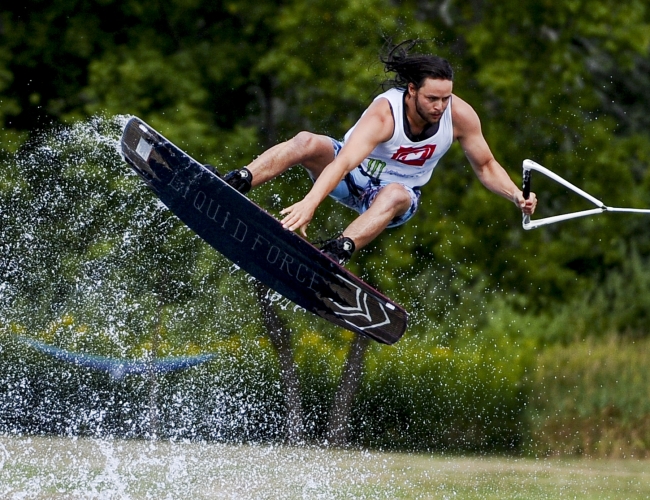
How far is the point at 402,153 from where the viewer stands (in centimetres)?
593

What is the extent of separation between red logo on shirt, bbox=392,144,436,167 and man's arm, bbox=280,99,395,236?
19 centimetres

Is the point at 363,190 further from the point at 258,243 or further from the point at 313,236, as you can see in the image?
the point at 313,236

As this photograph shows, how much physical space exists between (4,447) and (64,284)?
1.84m

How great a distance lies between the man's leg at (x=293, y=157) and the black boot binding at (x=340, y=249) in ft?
1.55

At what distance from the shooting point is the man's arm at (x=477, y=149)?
19.7 ft

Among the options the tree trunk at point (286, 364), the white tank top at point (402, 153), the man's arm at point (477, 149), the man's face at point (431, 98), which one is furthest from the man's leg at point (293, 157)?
the tree trunk at point (286, 364)

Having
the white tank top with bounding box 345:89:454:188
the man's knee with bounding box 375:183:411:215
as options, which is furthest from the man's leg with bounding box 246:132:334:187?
the man's knee with bounding box 375:183:411:215

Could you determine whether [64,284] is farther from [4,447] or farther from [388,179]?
[388,179]

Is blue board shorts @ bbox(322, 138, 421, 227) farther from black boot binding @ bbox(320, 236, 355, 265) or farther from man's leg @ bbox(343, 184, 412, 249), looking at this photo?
black boot binding @ bbox(320, 236, 355, 265)

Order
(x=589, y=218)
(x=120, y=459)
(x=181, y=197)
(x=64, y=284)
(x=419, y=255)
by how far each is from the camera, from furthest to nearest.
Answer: (x=589, y=218), (x=419, y=255), (x=64, y=284), (x=120, y=459), (x=181, y=197)

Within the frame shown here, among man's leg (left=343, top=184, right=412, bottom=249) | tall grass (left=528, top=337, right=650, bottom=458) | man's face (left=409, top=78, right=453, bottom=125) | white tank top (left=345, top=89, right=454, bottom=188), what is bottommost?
tall grass (left=528, top=337, right=650, bottom=458)

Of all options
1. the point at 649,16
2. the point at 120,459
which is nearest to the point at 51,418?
the point at 120,459

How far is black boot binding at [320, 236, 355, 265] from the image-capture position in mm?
5770

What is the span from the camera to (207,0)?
1112 centimetres
